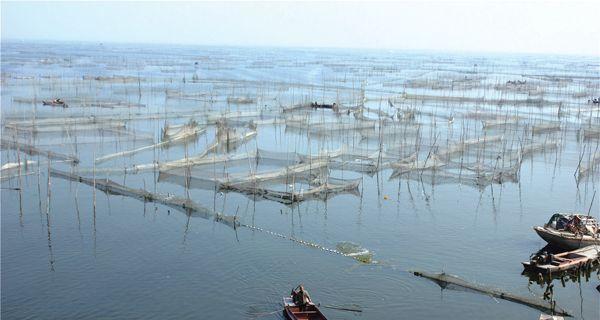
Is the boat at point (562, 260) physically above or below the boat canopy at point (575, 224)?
below

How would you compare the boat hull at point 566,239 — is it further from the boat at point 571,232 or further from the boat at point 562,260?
the boat at point 562,260

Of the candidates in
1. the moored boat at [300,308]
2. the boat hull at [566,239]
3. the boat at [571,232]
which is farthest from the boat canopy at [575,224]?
the moored boat at [300,308]

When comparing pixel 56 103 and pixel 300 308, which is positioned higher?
pixel 56 103

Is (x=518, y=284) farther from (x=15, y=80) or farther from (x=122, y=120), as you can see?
(x=15, y=80)

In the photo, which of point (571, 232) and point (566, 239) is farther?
point (571, 232)

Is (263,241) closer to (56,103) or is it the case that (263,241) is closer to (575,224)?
(575,224)

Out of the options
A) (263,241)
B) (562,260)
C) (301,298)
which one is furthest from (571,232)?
(301,298)
